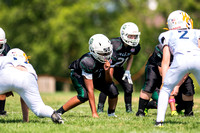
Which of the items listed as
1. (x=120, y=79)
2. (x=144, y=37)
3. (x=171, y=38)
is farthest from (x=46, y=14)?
(x=171, y=38)

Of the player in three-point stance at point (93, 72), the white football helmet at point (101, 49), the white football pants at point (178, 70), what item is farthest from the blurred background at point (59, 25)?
the white football pants at point (178, 70)

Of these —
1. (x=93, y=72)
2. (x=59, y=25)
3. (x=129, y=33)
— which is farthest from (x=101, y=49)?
(x=59, y=25)

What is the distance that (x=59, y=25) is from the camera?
29516mm

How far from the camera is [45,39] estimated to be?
31000 millimetres

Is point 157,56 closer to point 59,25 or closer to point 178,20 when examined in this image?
point 178,20

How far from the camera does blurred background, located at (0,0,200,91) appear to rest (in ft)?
97.8

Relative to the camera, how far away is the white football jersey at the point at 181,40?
5.69 metres

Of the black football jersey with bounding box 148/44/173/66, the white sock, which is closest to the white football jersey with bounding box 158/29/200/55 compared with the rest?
the white sock

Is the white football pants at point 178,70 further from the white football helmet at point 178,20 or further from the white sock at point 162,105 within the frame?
the white football helmet at point 178,20

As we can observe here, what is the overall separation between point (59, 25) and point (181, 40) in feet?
79.5

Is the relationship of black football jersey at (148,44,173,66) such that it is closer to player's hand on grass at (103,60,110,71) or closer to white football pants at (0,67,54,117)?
player's hand on grass at (103,60,110,71)

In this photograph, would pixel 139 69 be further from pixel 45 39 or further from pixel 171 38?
pixel 171 38

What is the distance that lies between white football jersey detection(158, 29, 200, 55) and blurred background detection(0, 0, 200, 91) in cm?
2279

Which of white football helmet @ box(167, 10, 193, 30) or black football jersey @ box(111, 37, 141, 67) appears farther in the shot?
black football jersey @ box(111, 37, 141, 67)
